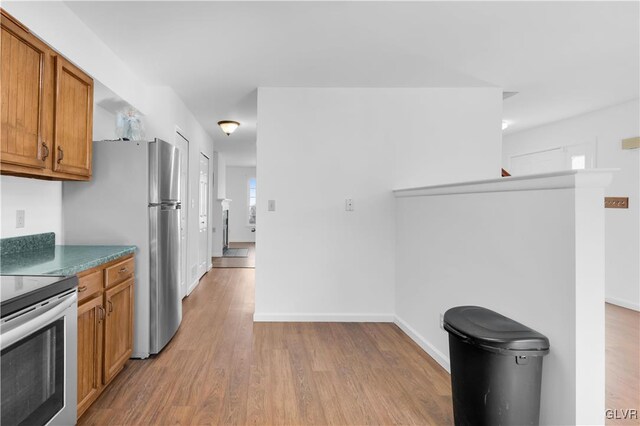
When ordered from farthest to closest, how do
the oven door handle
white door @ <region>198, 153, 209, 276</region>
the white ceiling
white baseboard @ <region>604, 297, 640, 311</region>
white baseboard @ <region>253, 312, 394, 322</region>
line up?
white door @ <region>198, 153, 209, 276</region> < white baseboard @ <region>604, 297, 640, 311</region> < white baseboard @ <region>253, 312, 394, 322</region> < the white ceiling < the oven door handle

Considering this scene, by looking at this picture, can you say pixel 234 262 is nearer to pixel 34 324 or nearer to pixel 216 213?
pixel 216 213

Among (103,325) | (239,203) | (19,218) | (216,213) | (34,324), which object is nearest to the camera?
(34,324)

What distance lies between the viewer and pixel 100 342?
2.09 m

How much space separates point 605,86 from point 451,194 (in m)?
2.67

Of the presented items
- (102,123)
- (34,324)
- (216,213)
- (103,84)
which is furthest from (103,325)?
(216,213)

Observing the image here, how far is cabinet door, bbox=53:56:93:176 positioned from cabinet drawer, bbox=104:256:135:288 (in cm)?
66

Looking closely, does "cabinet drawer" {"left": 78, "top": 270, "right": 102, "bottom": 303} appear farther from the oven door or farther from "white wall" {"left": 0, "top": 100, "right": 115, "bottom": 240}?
"white wall" {"left": 0, "top": 100, "right": 115, "bottom": 240}

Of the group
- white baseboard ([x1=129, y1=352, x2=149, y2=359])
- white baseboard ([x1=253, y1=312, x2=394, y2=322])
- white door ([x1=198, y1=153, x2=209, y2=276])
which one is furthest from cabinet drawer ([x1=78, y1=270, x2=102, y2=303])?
white door ([x1=198, y1=153, x2=209, y2=276])

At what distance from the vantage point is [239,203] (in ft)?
37.0

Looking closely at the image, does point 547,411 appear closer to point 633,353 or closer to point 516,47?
point 633,353

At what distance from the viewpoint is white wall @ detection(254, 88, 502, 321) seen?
361 cm

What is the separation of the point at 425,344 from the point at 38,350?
2491mm

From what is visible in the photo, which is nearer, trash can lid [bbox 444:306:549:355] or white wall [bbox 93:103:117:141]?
trash can lid [bbox 444:306:549:355]

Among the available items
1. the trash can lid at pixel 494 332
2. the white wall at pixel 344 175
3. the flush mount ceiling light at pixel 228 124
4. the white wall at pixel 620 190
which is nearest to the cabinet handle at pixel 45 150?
the white wall at pixel 344 175
